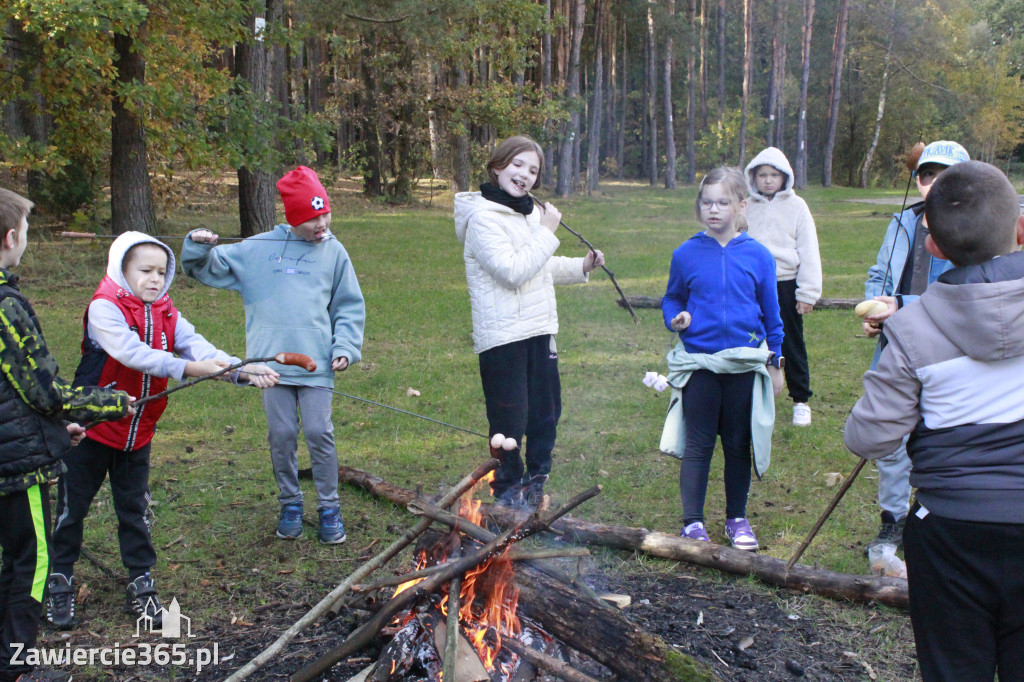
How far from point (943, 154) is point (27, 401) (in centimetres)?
421

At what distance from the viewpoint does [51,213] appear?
14133 millimetres

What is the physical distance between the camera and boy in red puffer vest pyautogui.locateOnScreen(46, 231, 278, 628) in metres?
3.53

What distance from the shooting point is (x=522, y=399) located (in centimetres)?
447

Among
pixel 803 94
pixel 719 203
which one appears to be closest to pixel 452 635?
pixel 719 203

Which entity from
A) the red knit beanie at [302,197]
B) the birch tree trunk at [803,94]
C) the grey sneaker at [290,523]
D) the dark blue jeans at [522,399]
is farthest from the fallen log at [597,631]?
the birch tree trunk at [803,94]

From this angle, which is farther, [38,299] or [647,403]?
[38,299]

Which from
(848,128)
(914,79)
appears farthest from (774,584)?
(848,128)

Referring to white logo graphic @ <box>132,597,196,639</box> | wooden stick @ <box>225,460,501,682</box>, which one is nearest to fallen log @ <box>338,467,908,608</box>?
wooden stick @ <box>225,460,501,682</box>

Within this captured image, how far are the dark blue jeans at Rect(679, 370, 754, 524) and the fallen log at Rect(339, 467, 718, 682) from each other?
1.36 meters

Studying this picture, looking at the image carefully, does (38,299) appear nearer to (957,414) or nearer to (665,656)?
(665,656)

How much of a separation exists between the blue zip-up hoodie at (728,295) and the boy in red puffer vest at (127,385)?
7.30 ft

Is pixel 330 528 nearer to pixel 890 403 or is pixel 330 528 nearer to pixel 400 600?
pixel 400 600

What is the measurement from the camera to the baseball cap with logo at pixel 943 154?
4.10 meters

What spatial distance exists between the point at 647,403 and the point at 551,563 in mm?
3956
